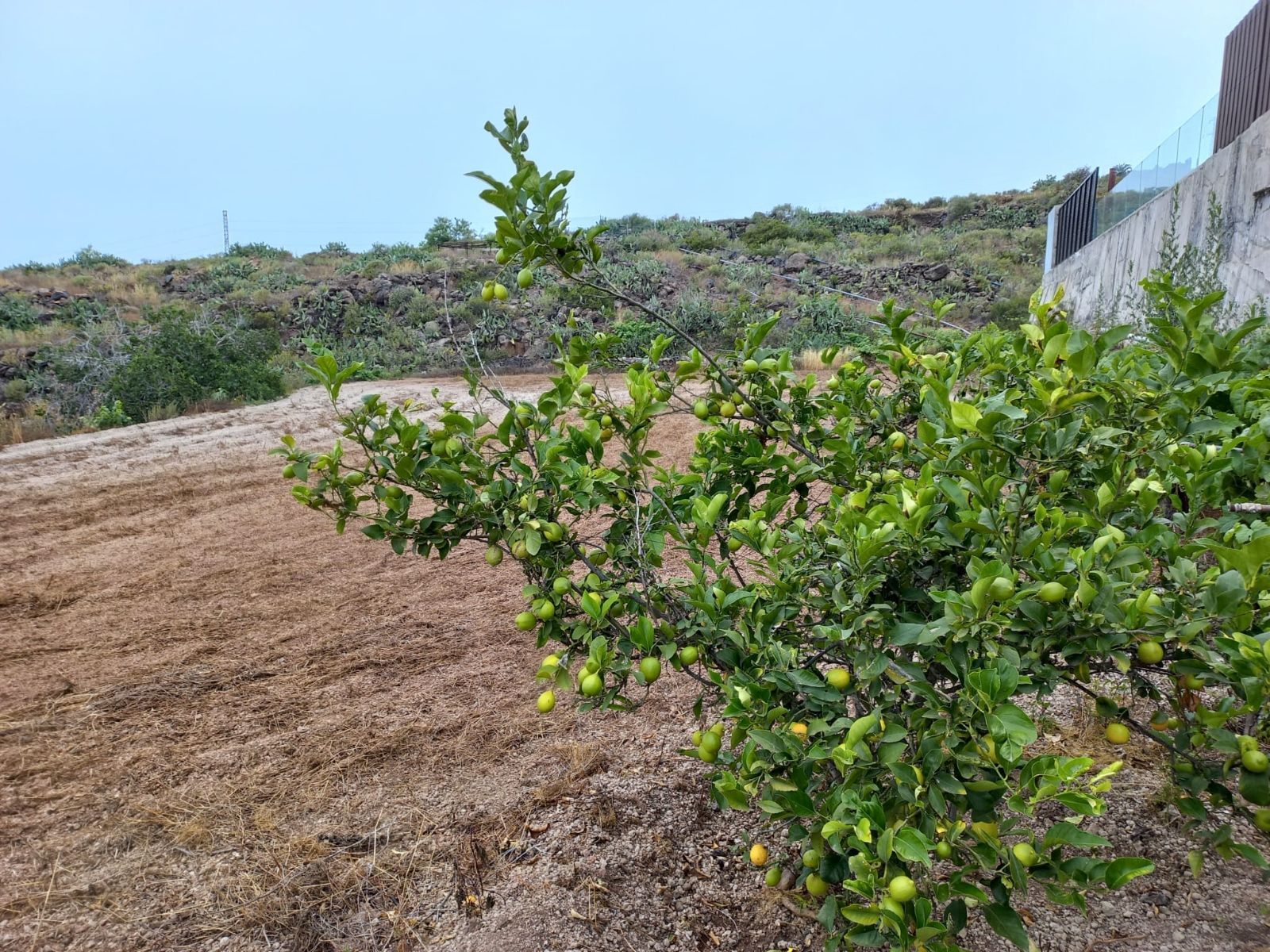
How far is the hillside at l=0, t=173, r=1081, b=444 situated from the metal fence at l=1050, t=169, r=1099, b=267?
5.05 feet

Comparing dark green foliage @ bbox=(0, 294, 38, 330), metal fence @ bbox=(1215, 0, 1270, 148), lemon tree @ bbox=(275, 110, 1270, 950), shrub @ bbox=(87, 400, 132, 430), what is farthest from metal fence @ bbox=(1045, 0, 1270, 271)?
dark green foliage @ bbox=(0, 294, 38, 330)

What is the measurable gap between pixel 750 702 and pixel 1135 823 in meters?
1.41

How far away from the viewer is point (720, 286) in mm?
20438

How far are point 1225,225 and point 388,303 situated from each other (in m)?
17.8

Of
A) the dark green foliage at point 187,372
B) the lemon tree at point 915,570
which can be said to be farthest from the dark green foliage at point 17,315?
the lemon tree at point 915,570

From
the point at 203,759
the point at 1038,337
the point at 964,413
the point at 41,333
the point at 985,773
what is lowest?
the point at 203,759

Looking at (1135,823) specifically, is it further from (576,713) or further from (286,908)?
(286,908)

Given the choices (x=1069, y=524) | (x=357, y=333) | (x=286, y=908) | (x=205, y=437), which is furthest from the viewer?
(x=357, y=333)

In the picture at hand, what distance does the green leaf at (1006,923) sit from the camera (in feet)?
3.25

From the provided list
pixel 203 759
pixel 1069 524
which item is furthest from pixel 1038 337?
pixel 203 759

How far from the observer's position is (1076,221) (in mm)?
15648

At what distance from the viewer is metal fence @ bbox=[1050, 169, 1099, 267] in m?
14.5

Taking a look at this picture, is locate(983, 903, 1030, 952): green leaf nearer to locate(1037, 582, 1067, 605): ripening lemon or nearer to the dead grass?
locate(1037, 582, 1067, 605): ripening lemon

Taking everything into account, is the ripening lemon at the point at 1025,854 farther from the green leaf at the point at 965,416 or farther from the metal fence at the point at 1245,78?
the metal fence at the point at 1245,78
